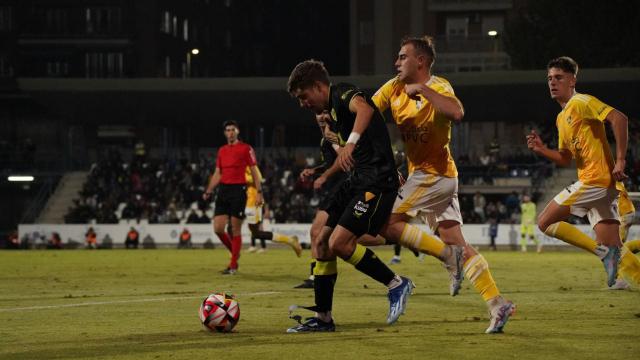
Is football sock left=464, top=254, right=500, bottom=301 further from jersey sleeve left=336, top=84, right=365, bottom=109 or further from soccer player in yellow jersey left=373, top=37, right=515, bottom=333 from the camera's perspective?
jersey sleeve left=336, top=84, right=365, bottom=109

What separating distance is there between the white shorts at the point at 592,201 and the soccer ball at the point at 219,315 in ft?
13.4

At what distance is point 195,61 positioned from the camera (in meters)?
74.1

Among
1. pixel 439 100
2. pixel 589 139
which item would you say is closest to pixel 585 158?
pixel 589 139

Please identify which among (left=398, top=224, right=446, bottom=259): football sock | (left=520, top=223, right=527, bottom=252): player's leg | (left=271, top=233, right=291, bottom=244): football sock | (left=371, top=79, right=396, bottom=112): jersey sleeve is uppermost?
(left=371, top=79, right=396, bottom=112): jersey sleeve

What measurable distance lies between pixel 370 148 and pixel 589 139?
344 cm

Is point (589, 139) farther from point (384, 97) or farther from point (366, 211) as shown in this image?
point (366, 211)

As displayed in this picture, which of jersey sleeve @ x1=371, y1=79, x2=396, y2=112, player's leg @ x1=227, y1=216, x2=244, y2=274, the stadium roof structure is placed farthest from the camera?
the stadium roof structure

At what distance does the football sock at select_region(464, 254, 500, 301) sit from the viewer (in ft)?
29.6

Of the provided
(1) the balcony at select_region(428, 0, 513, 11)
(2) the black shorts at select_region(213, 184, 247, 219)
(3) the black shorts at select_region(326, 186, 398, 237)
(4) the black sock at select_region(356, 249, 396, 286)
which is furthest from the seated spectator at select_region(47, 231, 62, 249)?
(1) the balcony at select_region(428, 0, 513, 11)

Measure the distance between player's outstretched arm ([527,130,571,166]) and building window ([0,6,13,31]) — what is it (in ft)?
197

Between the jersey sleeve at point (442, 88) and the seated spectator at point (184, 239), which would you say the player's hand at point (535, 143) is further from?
the seated spectator at point (184, 239)

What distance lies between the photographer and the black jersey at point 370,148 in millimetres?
8719

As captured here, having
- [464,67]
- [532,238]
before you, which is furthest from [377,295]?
[464,67]

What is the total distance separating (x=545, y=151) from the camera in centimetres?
1045
